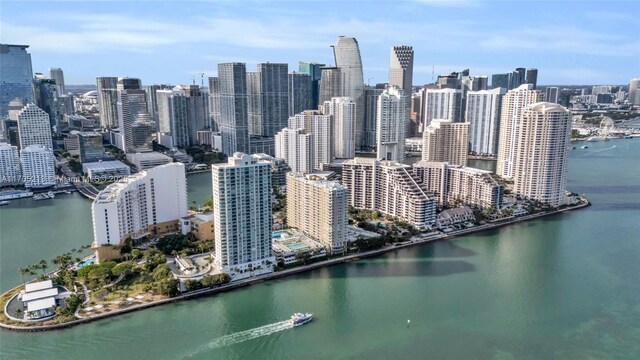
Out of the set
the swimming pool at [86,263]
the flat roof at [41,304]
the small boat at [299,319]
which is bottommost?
the small boat at [299,319]

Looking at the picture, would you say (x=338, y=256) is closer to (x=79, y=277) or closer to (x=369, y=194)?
(x=369, y=194)

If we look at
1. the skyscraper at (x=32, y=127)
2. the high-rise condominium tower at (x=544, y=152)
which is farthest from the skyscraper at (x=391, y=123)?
the skyscraper at (x=32, y=127)

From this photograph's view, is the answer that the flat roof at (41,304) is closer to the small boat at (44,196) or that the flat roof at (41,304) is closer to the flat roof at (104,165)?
the small boat at (44,196)

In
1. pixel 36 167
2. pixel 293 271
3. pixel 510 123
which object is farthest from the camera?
pixel 510 123

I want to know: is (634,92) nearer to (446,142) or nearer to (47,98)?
(446,142)

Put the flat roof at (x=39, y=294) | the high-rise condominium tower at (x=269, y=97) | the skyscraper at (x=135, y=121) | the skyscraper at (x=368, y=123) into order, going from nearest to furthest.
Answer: the flat roof at (x=39, y=294) → the skyscraper at (x=135, y=121) → the high-rise condominium tower at (x=269, y=97) → the skyscraper at (x=368, y=123)

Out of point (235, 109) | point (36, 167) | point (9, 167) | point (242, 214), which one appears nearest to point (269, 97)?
point (235, 109)
